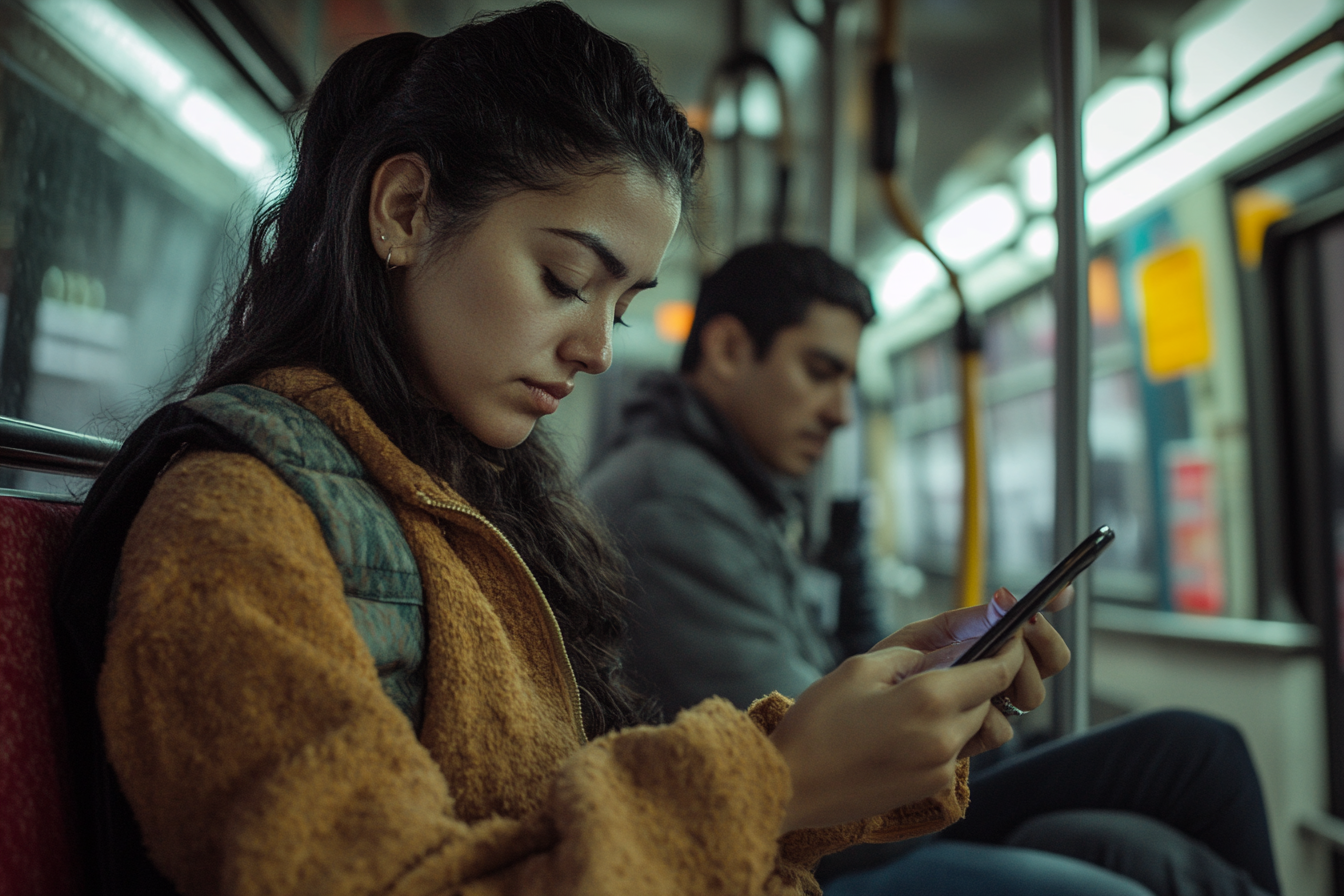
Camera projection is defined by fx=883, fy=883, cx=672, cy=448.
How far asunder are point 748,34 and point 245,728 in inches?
102

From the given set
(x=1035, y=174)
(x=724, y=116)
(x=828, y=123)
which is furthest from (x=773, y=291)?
(x=1035, y=174)

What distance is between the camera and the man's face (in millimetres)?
1710

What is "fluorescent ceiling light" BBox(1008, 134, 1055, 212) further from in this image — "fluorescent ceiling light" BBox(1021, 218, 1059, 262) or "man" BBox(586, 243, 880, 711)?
"man" BBox(586, 243, 880, 711)

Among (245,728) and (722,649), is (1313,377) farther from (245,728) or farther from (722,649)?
(245,728)

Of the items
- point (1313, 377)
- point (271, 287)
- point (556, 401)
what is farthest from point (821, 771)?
point (1313, 377)

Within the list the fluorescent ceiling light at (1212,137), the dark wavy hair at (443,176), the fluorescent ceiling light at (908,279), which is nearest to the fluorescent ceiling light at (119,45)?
the dark wavy hair at (443,176)

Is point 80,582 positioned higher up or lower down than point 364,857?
higher up

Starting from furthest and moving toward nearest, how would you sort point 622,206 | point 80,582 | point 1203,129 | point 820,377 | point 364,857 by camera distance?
point 1203,129, point 820,377, point 622,206, point 80,582, point 364,857

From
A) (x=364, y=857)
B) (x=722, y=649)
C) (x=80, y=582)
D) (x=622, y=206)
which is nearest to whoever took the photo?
(x=364, y=857)

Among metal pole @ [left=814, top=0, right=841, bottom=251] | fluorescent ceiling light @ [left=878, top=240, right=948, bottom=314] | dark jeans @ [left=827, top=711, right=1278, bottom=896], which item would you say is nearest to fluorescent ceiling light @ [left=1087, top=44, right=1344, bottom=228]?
metal pole @ [left=814, top=0, right=841, bottom=251]

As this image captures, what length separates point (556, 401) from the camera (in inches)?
30.0

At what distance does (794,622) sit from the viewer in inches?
59.2

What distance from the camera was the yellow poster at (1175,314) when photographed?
9.32 ft

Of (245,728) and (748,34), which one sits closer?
(245,728)
